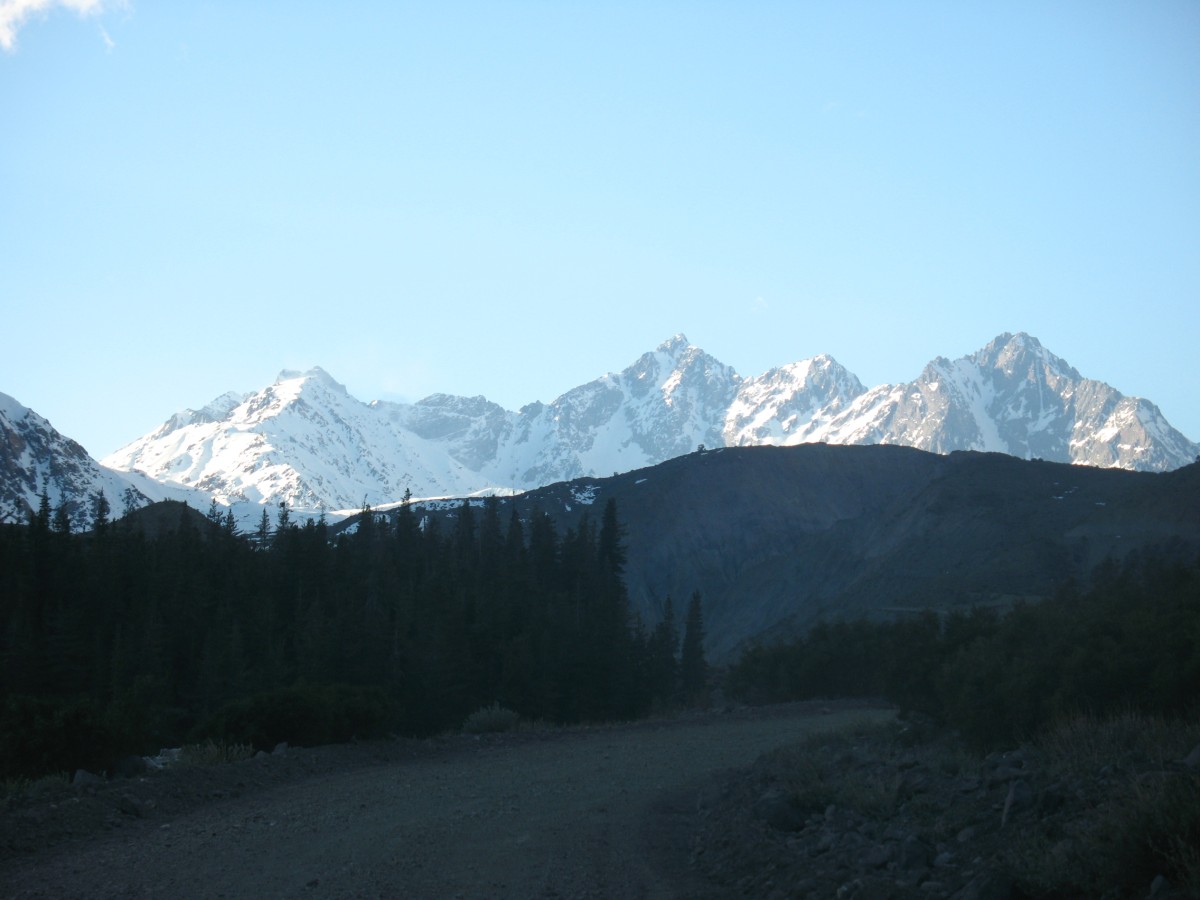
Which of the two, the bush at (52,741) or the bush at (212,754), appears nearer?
the bush at (52,741)

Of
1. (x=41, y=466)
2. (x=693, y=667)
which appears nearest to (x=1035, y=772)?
(x=693, y=667)

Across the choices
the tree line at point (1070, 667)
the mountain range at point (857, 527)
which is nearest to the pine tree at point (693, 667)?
the mountain range at point (857, 527)

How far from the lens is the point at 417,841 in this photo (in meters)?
10.8

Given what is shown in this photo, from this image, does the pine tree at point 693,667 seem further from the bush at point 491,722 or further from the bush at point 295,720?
the bush at point 295,720

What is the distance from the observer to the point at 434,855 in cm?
1030

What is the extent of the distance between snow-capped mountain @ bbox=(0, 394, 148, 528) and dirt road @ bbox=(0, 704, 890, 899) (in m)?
160

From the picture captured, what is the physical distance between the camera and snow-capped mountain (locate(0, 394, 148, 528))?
170 m

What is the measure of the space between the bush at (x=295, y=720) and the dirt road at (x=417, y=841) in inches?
92.0

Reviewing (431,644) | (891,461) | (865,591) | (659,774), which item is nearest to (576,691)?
(431,644)

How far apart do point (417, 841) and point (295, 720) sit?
7.92 meters

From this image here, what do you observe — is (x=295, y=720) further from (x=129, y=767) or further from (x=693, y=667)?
(x=693, y=667)

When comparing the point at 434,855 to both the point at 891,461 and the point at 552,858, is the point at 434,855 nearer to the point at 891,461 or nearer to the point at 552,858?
the point at 552,858

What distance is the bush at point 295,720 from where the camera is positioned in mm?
17953

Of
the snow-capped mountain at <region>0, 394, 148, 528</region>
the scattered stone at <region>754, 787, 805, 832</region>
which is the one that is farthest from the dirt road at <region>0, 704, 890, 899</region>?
the snow-capped mountain at <region>0, 394, 148, 528</region>
